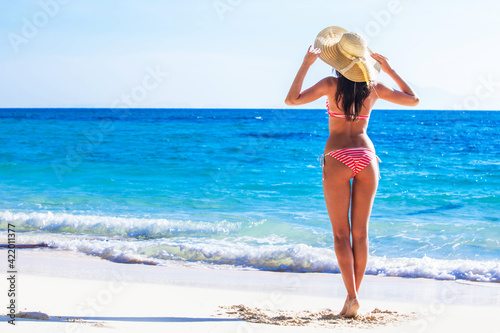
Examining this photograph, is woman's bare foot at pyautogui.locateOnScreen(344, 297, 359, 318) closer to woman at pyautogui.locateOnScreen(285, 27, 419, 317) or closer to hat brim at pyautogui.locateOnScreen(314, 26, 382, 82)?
woman at pyautogui.locateOnScreen(285, 27, 419, 317)

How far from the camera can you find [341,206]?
2.85 m

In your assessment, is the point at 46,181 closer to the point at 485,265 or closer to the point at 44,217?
the point at 44,217

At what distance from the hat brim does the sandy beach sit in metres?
1.53

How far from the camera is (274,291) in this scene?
12.9 ft

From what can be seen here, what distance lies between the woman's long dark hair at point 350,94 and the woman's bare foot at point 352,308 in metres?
1.18

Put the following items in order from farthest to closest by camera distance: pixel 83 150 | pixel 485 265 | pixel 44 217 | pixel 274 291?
pixel 83 150 < pixel 44 217 < pixel 485 265 < pixel 274 291

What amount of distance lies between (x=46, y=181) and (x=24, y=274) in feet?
24.5

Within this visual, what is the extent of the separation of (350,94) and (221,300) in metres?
1.85

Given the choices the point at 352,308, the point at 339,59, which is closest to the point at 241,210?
the point at 352,308

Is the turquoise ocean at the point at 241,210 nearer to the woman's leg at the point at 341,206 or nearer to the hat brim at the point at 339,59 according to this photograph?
the woman's leg at the point at 341,206

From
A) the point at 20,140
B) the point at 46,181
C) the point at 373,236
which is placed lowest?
the point at 373,236

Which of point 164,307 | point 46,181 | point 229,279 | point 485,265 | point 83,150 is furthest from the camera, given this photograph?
point 83,150

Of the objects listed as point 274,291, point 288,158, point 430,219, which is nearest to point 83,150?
point 288,158

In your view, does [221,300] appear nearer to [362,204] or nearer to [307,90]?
[362,204]
